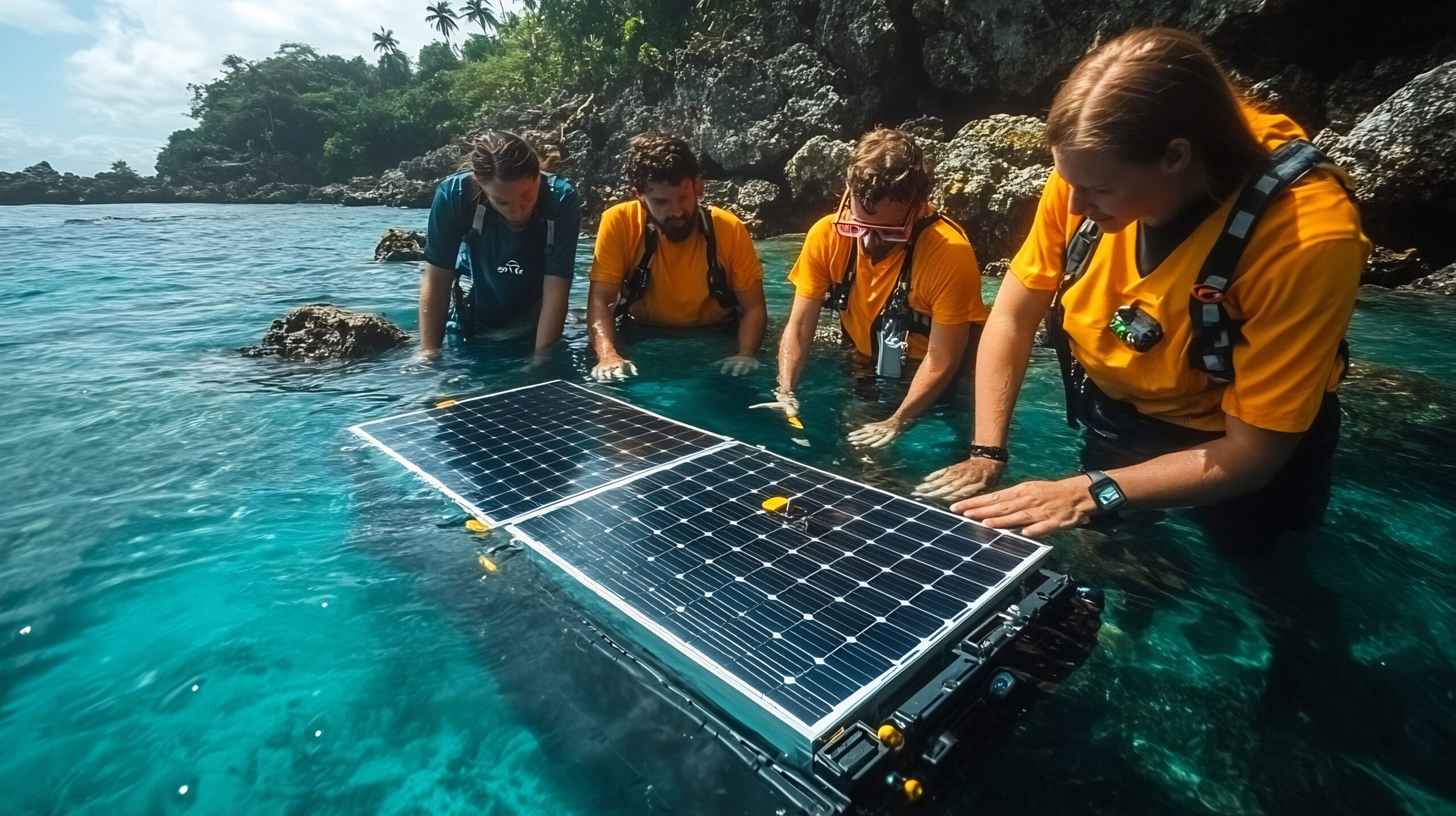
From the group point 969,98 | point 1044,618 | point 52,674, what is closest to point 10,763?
point 52,674

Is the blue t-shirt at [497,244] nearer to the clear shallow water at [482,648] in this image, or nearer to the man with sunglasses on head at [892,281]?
the clear shallow water at [482,648]

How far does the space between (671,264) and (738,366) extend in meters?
1.23

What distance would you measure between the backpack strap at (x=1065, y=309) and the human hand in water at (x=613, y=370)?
3541 millimetres

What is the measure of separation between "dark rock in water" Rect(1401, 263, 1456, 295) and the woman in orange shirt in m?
10.6

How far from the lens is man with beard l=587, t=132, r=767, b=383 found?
20.3ft

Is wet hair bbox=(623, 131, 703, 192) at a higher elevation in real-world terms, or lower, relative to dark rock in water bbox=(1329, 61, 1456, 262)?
lower

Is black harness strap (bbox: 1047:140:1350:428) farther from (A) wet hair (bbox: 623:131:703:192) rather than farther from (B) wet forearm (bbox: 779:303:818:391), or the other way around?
(A) wet hair (bbox: 623:131:703:192)

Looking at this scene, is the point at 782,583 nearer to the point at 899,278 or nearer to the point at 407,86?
the point at 899,278

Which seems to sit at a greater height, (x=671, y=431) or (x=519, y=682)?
(x=671, y=431)

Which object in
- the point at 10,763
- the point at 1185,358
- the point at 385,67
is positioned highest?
the point at 385,67

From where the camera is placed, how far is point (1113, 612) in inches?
131

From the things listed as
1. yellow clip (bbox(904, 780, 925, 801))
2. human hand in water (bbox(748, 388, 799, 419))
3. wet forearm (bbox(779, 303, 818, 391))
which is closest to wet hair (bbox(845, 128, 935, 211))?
wet forearm (bbox(779, 303, 818, 391))

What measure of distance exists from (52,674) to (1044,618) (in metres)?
4.03

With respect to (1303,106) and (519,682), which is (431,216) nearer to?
(519,682)
